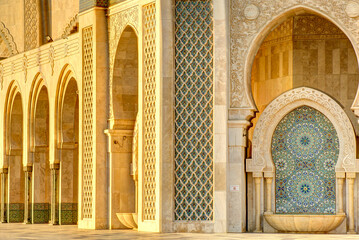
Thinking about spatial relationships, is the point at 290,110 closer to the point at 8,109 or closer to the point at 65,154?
the point at 65,154

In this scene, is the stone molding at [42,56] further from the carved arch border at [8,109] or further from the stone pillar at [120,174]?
the stone pillar at [120,174]

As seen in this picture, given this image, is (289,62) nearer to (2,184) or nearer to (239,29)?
(239,29)

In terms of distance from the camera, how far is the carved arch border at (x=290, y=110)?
15.7 metres

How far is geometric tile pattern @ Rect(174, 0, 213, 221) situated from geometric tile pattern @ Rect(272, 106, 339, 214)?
132cm

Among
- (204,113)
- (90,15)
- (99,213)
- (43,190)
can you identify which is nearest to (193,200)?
(204,113)

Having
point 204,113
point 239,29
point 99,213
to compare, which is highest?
point 239,29

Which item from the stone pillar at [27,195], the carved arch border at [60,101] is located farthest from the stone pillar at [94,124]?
the stone pillar at [27,195]

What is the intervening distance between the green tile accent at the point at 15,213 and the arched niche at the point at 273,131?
305 inches

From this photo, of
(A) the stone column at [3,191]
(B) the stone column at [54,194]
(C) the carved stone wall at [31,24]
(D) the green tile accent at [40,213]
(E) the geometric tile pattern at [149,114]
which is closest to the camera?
(E) the geometric tile pattern at [149,114]

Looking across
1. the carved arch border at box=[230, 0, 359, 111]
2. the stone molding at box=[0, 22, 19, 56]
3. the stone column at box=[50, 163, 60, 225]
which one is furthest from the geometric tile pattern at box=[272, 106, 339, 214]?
the stone molding at box=[0, 22, 19, 56]

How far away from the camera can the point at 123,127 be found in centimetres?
1759

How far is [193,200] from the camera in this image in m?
15.6

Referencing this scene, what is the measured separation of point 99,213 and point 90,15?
12.2 feet

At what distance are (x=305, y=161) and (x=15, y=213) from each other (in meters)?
8.43
